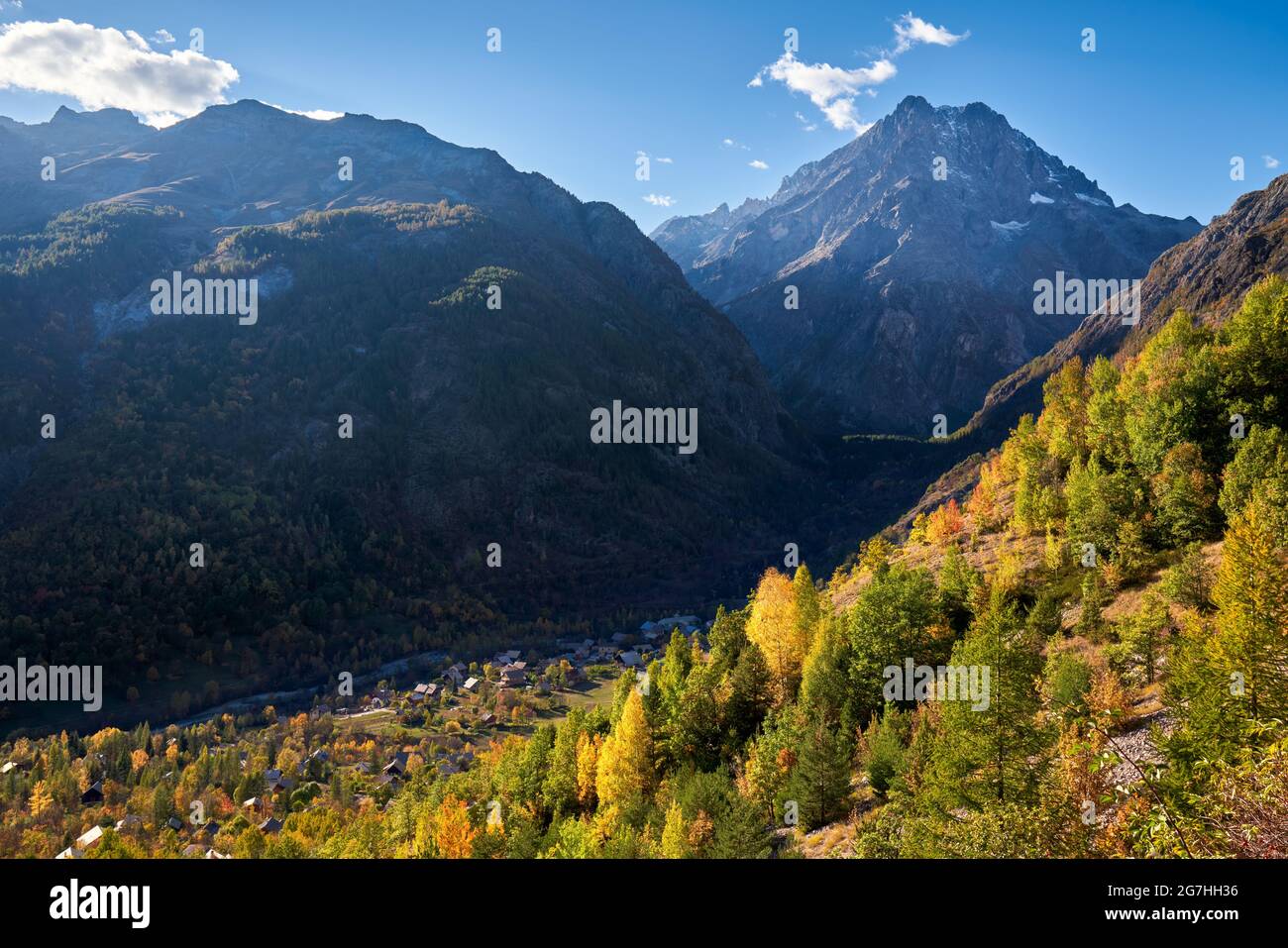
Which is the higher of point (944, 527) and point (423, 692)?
point (944, 527)

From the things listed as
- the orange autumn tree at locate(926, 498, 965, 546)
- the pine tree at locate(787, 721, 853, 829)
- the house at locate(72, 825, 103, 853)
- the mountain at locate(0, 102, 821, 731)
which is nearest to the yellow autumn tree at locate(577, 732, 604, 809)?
the pine tree at locate(787, 721, 853, 829)

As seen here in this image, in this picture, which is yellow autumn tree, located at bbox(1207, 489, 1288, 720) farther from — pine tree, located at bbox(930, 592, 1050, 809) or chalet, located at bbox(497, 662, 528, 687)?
chalet, located at bbox(497, 662, 528, 687)

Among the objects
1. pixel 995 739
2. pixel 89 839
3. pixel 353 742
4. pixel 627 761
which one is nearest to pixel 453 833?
pixel 627 761

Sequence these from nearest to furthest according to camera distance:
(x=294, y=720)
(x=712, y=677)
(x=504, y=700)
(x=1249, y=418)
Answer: (x=1249, y=418)
(x=712, y=677)
(x=294, y=720)
(x=504, y=700)

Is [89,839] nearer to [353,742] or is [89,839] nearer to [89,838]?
[89,838]

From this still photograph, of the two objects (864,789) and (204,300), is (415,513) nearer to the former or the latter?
(204,300)
